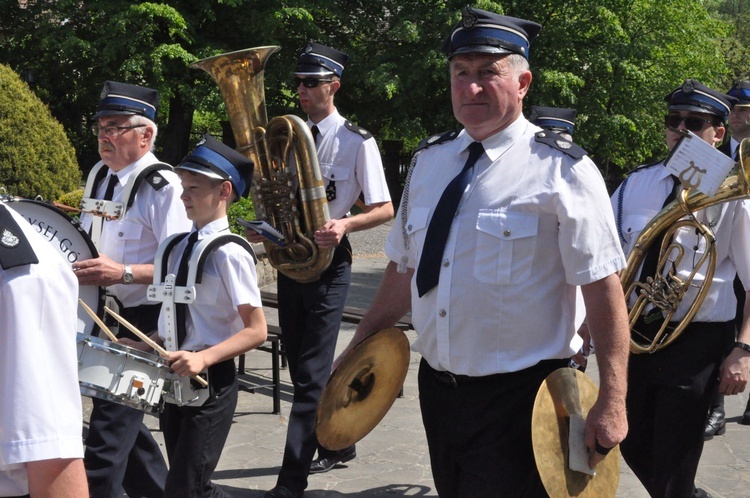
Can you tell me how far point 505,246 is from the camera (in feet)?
10.1

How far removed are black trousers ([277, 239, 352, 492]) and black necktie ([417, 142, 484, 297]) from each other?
226 cm

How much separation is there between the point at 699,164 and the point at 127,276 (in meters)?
2.41

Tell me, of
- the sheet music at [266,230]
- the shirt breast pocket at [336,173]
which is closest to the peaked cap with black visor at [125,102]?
the sheet music at [266,230]

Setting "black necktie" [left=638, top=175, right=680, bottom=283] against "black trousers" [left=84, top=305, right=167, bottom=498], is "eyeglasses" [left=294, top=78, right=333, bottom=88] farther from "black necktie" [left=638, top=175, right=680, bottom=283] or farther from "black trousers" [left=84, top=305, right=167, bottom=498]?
"black necktie" [left=638, top=175, right=680, bottom=283]

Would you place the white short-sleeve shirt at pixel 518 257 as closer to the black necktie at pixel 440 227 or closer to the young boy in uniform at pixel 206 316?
the black necktie at pixel 440 227

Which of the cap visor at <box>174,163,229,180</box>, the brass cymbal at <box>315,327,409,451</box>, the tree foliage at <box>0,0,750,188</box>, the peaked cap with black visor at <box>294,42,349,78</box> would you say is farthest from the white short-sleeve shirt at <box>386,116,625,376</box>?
the tree foliage at <box>0,0,750,188</box>

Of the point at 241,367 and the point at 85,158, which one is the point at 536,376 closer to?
the point at 241,367

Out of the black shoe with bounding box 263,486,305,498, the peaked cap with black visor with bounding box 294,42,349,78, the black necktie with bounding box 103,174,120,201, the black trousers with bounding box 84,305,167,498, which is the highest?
the peaked cap with black visor with bounding box 294,42,349,78

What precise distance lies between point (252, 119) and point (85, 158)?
22.0 meters

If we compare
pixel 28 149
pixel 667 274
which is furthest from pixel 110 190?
pixel 28 149

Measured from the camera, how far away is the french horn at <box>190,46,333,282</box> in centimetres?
557

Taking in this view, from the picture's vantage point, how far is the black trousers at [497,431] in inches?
123

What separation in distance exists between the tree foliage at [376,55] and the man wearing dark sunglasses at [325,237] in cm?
1718

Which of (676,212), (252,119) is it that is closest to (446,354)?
(676,212)
